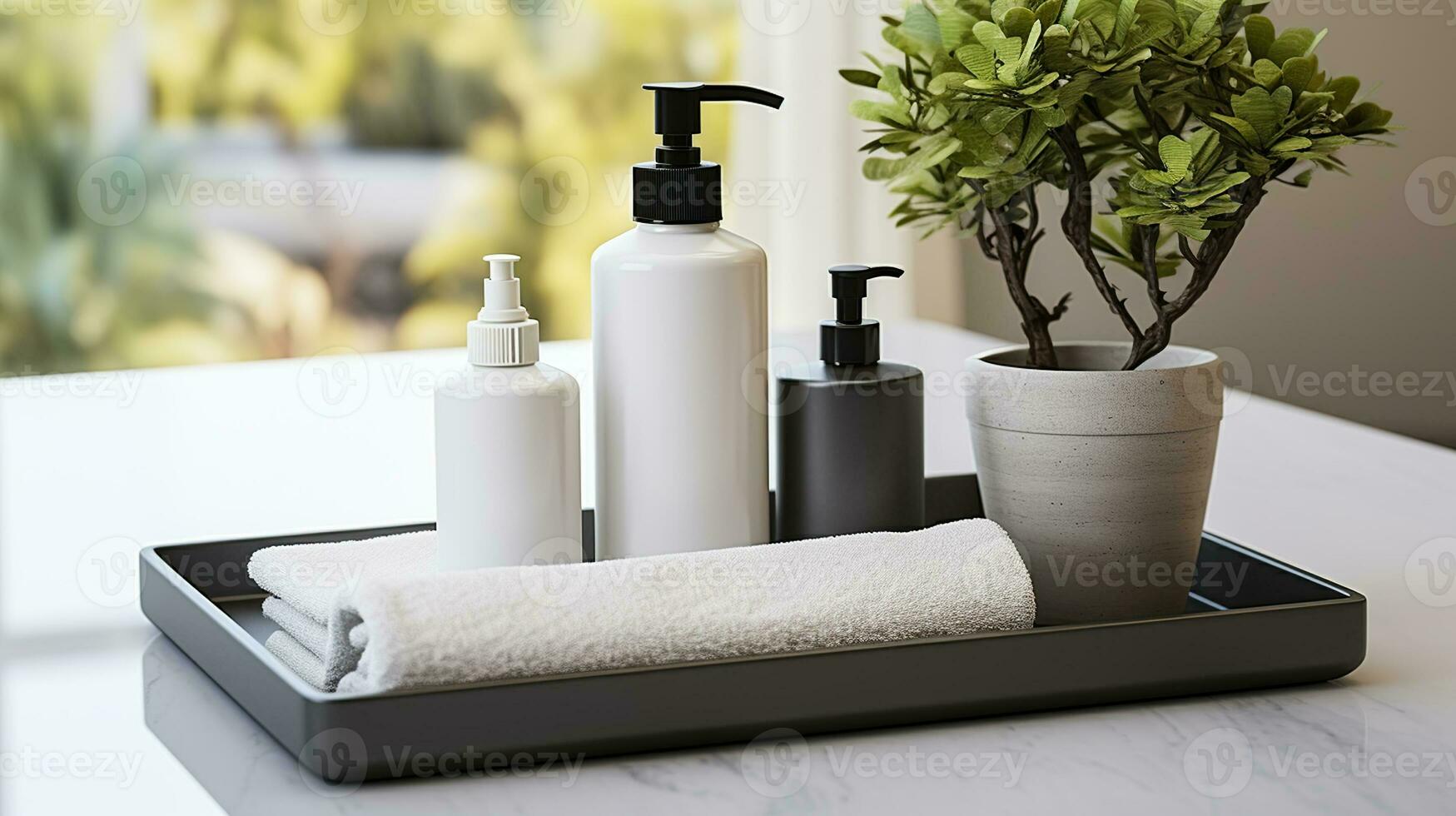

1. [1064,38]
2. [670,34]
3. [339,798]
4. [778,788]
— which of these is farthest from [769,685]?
[670,34]

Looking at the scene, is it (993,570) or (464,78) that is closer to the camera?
(993,570)

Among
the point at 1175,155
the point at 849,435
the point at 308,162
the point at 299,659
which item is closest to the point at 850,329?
the point at 849,435

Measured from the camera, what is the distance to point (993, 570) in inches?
22.8

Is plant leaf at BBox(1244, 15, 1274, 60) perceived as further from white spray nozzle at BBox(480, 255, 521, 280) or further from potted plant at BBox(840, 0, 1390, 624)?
white spray nozzle at BBox(480, 255, 521, 280)

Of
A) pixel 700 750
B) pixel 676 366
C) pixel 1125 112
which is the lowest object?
pixel 700 750

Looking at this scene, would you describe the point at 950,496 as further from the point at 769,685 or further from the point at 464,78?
the point at 464,78

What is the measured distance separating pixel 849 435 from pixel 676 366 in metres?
A: 0.08

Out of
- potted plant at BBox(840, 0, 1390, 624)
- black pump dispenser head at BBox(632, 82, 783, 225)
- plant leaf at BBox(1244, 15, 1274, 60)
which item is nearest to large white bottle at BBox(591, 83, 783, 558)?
black pump dispenser head at BBox(632, 82, 783, 225)

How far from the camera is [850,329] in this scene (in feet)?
2.20

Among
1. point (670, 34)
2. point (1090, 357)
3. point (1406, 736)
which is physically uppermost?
point (670, 34)

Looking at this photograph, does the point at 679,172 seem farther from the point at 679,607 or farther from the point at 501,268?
the point at 679,607

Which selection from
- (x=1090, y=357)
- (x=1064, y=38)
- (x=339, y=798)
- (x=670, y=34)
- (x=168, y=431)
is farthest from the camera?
(x=670, y=34)

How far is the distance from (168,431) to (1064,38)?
802mm

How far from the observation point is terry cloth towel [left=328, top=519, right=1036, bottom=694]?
0.51 metres
